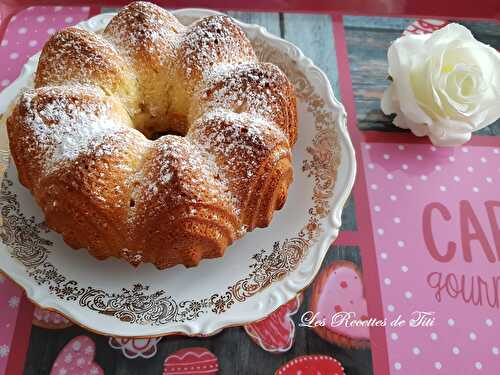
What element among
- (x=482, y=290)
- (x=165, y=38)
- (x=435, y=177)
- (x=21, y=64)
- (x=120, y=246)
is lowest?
(x=482, y=290)

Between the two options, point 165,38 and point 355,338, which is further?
point 165,38

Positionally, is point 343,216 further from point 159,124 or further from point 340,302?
point 159,124

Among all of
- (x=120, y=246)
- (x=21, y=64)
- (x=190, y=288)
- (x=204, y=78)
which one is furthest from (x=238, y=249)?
(x=21, y=64)

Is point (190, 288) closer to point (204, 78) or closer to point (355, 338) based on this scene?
point (355, 338)

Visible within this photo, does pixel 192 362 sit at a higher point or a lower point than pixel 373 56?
lower

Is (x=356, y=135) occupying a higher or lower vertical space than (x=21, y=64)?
lower

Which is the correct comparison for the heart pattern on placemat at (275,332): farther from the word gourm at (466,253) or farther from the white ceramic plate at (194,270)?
the word gourm at (466,253)

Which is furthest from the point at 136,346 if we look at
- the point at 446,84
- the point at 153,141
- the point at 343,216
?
the point at 446,84
